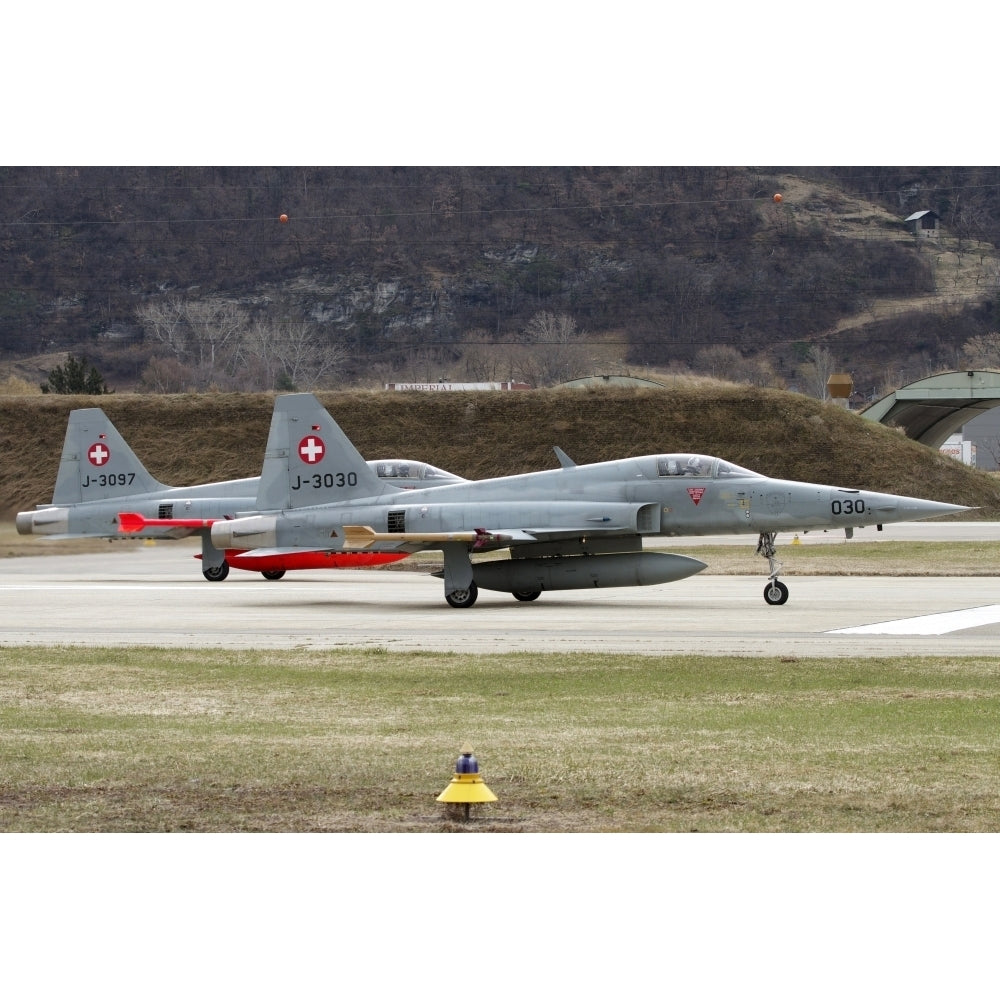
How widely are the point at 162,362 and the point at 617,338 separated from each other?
143 ft

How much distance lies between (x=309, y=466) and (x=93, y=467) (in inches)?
477

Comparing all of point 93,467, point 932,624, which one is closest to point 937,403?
point 93,467

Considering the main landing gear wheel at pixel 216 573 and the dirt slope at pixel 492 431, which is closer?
the main landing gear wheel at pixel 216 573

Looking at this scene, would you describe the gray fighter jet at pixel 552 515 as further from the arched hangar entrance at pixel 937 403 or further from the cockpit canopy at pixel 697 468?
the arched hangar entrance at pixel 937 403

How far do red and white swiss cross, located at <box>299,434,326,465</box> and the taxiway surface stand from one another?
2.78 meters

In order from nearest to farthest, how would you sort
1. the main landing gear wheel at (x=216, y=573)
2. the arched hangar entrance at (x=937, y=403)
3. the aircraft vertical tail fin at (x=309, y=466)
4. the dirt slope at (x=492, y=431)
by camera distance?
the aircraft vertical tail fin at (x=309, y=466)
the main landing gear wheel at (x=216, y=573)
the dirt slope at (x=492, y=431)
the arched hangar entrance at (x=937, y=403)

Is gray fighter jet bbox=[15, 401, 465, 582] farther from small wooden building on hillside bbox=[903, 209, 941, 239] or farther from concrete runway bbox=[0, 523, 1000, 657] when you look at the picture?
small wooden building on hillside bbox=[903, 209, 941, 239]

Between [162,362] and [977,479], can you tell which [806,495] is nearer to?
[977,479]

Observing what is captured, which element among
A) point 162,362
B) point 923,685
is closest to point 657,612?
point 923,685

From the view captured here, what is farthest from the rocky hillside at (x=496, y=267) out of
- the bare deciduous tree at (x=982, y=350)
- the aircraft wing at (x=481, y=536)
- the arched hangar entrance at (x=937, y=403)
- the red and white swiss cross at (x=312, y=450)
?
the aircraft wing at (x=481, y=536)

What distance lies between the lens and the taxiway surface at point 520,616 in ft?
62.4

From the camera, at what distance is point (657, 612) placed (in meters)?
23.6

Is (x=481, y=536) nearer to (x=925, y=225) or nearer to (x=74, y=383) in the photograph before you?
(x=74, y=383)

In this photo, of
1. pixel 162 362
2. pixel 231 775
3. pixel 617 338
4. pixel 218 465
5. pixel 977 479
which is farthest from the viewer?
pixel 617 338
